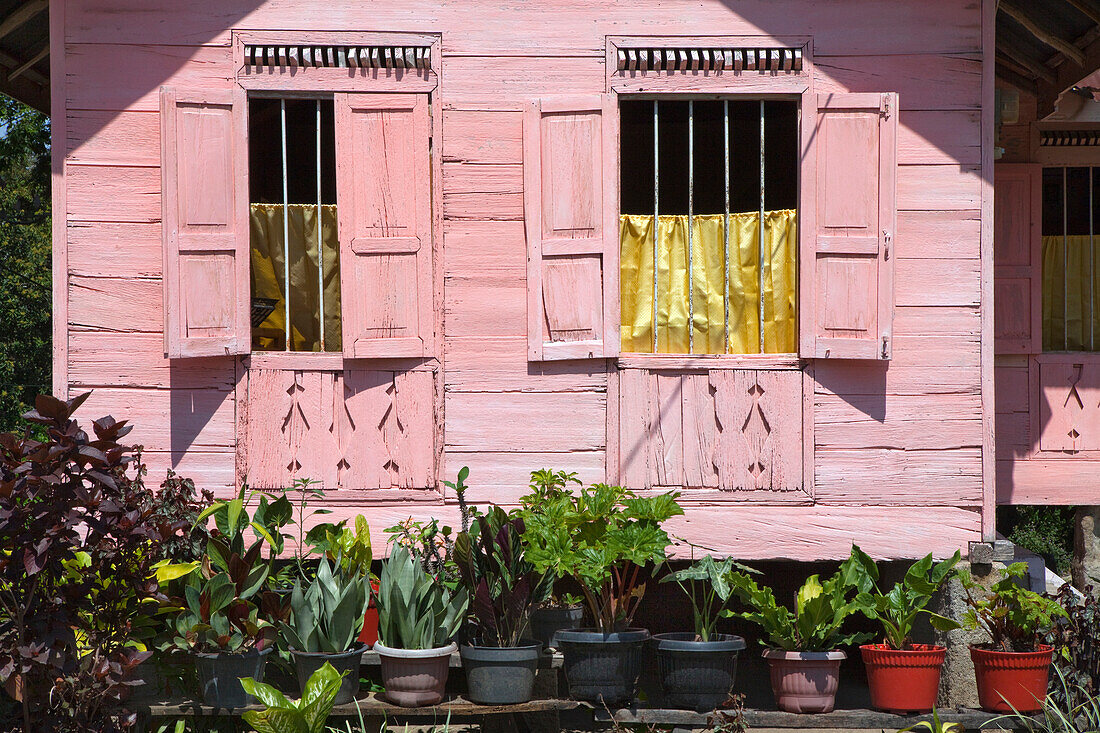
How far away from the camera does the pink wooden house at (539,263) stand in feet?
16.8

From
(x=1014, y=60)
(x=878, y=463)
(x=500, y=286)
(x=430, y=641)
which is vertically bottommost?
(x=430, y=641)

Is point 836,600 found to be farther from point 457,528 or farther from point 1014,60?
point 1014,60

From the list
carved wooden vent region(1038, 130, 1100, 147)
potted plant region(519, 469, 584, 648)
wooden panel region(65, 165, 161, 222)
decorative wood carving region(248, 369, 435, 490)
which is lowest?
potted plant region(519, 469, 584, 648)

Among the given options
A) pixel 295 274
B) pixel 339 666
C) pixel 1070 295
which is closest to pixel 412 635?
pixel 339 666

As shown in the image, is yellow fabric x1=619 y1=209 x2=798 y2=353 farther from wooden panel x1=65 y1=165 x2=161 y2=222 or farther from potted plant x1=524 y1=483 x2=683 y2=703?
wooden panel x1=65 y1=165 x2=161 y2=222

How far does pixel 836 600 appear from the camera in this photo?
477 centimetres

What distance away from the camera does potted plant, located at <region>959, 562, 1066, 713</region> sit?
4.76 metres

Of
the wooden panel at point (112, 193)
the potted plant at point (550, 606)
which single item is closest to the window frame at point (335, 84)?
the wooden panel at point (112, 193)

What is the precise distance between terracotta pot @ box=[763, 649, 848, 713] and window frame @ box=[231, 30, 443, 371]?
2.20 m

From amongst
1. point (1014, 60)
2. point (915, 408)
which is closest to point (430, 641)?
point (915, 408)

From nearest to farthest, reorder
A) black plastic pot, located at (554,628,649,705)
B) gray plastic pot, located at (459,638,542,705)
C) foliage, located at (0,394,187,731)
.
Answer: foliage, located at (0,394,187,731) → gray plastic pot, located at (459,638,542,705) → black plastic pot, located at (554,628,649,705)

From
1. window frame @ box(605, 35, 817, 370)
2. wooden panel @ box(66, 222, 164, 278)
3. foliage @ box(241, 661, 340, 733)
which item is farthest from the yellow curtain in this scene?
wooden panel @ box(66, 222, 164, 278)

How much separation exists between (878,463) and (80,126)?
4319 mm

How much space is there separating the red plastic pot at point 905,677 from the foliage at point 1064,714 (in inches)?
12.2
